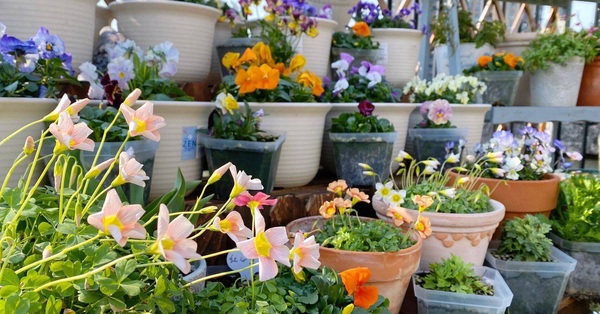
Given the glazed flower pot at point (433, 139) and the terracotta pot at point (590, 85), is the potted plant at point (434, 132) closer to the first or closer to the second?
the glazed flower pot at point (433, 139)

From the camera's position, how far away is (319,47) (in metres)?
1.52

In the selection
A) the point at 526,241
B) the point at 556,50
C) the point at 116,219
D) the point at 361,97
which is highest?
the point at 556,50

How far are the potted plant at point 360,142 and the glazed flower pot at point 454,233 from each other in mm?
157

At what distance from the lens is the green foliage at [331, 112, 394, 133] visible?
133cm

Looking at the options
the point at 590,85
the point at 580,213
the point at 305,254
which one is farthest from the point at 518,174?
the point at 305,254

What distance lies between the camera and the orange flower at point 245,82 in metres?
1.16

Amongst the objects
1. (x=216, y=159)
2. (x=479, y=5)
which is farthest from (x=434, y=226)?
(x=479, y=5)

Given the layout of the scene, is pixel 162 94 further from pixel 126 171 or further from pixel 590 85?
pixel 590 85

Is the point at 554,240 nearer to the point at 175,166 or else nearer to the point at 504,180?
the point at 504,180

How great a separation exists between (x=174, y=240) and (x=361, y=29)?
1339 millimetres

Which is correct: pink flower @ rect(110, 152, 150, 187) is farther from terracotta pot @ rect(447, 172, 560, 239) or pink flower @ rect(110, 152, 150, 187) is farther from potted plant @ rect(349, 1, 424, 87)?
potted plant @ rect(349, 1, 424, 87)

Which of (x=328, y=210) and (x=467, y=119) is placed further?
(x=467, y=119)

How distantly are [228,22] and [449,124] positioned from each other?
2.32ft

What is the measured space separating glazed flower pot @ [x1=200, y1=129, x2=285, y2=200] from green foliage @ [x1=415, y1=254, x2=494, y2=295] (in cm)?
39
